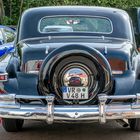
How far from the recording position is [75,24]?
7.61 meters

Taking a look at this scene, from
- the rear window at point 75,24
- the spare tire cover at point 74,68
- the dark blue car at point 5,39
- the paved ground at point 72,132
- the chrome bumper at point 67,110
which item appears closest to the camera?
the chrome bumper at point 67,110

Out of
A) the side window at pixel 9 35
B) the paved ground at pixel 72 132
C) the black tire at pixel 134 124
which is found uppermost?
the black tire at pixel 134 124

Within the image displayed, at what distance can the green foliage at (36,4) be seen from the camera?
26906mm

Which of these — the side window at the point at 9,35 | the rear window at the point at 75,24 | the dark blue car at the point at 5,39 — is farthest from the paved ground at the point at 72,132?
the side window at the point at 9,35

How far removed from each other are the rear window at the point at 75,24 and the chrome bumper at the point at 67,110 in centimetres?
171

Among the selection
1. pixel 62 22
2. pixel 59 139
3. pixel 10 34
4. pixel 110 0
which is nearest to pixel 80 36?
pixel 62 22

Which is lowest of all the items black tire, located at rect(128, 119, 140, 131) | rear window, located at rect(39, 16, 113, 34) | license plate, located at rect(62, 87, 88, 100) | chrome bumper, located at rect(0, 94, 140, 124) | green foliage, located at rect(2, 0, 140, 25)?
green foliage, located at rect(2, 0, 140, 25)

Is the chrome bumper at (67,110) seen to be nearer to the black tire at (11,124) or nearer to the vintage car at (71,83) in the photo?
the vintage car at (71,83)

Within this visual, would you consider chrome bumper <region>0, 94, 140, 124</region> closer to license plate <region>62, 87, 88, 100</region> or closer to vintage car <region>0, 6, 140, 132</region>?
vintage car <region>0, 6, 140, 132</region>

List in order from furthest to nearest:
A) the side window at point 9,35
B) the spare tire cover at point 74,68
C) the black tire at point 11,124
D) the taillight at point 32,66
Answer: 1. the side window at point 9,35
2. the black tire at point 11,124
3. the taillight at point 32,66
4. the spare tire cover at point 74,68

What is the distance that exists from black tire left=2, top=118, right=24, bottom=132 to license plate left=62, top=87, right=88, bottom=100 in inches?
55.3

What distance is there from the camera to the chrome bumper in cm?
588

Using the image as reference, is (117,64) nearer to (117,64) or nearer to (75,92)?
(117,64)

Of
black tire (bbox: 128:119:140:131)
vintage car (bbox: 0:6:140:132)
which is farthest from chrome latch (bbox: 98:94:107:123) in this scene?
black tire (bbox: 128:119:140:131)
